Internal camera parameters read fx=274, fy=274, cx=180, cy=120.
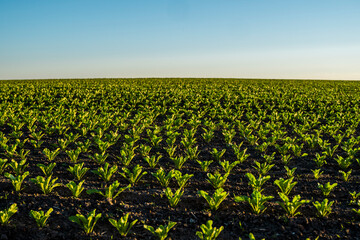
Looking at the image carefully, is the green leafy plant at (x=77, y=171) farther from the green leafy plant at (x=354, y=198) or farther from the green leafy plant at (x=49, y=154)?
the green leafy plant at (x=354, y=198)

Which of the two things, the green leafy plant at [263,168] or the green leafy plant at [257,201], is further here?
the green leafy plant at [263,168]

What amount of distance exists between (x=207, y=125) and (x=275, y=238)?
663 cm

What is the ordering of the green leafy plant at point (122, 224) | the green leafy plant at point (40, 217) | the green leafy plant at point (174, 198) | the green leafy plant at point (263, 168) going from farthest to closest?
the green leafy plant at point (263, 168) < the green leafy plant at point (174, 198) < the green leafy plant at point (40, 217) < the green leafy plant at point (122, 224)

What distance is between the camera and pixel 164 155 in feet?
23.9

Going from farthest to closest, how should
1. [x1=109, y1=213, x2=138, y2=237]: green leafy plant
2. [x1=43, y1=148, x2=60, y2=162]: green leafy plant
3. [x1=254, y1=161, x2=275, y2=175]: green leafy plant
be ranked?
[x1=43, y1=148, x2=60, y2=162]: green leafy plant
[x1=254, y1=161, x2=275, y2=175]: green leafy plant
[x1=109, y1=213, x2=138, y2=237]: green leafy plant

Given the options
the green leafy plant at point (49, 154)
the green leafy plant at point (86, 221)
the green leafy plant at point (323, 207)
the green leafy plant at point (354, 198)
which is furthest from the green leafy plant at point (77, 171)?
the green leafy plant at point (354, 198)

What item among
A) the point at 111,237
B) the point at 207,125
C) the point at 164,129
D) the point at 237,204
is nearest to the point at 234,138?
→ the point at 207,125

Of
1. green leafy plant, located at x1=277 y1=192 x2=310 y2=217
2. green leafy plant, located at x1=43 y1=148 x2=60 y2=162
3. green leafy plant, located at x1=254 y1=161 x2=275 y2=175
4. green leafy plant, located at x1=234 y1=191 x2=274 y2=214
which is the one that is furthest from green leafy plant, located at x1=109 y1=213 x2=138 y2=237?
green leafy plant, located at x1=43 y1=148 x2=60 y2=162

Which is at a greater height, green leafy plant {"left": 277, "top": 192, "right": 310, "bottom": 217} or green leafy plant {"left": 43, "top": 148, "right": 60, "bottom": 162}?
green leafy plant {"left": 43, "top": 148, "right": 60, "bottom": 162}

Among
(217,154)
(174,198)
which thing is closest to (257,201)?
(174,198)

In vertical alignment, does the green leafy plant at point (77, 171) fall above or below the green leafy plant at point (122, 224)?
above

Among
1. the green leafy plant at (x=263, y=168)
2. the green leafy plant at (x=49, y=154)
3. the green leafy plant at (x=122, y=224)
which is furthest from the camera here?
the green leafy plant at (x=49, y=154)

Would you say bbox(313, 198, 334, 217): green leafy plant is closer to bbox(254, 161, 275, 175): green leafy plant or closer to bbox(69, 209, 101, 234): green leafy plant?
bbox(254, 161, 275, 175): green leafy plant

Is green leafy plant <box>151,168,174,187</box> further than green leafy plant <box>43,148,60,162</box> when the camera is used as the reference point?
No
